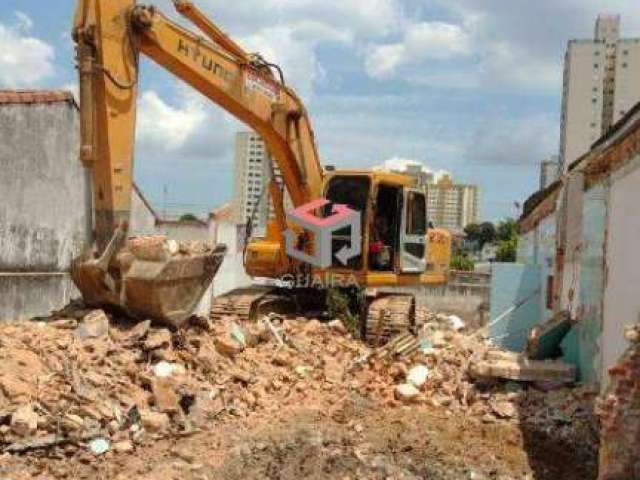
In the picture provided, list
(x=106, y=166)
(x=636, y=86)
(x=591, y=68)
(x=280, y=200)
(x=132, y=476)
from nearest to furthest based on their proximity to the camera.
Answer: (x=132, y=476)
(x=106, y=166)
(x=280, y=200)
(x=636, y=86)
(x=591, y=68)

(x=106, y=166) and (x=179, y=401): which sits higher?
(x=106, y=166)

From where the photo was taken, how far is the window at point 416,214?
1162 centimetres

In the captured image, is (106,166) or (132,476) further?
(106,166)

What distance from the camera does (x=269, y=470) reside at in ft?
21.4

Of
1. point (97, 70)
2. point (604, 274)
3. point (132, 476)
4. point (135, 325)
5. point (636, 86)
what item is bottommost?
point (132, 476)

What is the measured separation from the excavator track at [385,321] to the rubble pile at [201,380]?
1.06 ft

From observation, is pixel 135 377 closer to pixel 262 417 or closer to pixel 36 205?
pixel 262 417

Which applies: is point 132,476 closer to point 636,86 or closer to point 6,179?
point 6,179

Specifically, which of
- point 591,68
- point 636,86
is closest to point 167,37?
point 636,86

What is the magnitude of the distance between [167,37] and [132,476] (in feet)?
17.4

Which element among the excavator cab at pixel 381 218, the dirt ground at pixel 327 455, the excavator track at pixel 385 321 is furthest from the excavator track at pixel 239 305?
the dirt ground at pixel 327 455

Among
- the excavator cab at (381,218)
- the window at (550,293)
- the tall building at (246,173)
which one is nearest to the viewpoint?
the excavator cab at (381,218)

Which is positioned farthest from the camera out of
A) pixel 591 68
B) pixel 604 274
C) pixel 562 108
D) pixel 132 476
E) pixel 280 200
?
pixel 562 108

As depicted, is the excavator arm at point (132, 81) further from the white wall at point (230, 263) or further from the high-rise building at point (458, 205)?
the high-rise building at point (458, 205)
